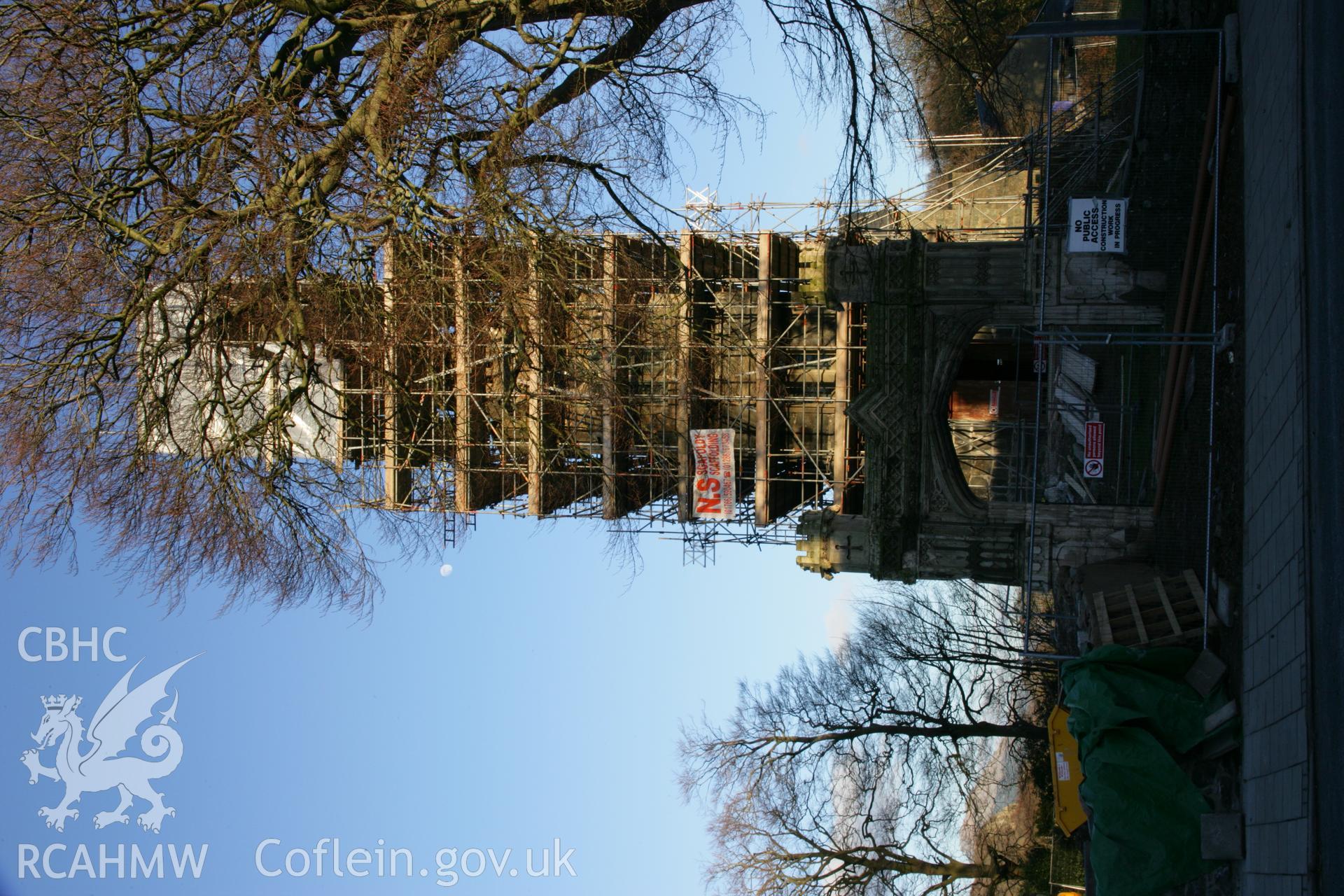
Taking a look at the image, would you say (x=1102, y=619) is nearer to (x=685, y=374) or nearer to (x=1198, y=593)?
(x=1198, y=593)

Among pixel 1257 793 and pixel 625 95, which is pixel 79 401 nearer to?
pixel 625 95

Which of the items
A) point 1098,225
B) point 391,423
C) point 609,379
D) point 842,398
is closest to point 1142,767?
point 1098,225

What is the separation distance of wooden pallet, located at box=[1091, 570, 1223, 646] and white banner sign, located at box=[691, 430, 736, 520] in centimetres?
623

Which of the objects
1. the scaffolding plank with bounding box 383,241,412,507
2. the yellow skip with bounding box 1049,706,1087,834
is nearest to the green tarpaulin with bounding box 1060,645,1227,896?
the yellow skip with bounding box 1049,706,1087,834

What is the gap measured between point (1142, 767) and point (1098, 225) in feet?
22.1

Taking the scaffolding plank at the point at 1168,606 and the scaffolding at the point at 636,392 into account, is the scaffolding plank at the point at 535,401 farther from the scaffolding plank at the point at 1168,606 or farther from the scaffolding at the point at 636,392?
the scaffolding plank at the point at 1168,606

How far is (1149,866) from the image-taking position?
398 inches

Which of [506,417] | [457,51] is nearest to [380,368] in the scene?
[506,417]

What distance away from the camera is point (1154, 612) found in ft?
37.2

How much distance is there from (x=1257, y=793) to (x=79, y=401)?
14.6 m

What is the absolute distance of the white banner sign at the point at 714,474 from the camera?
16109 mm

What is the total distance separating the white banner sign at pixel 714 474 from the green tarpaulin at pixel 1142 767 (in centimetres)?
678

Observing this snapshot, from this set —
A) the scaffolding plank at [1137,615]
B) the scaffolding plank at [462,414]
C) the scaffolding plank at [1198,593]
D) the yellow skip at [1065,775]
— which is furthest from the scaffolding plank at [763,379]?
the scaffolding plank at [1198,593]

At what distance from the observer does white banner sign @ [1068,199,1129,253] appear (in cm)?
1221
